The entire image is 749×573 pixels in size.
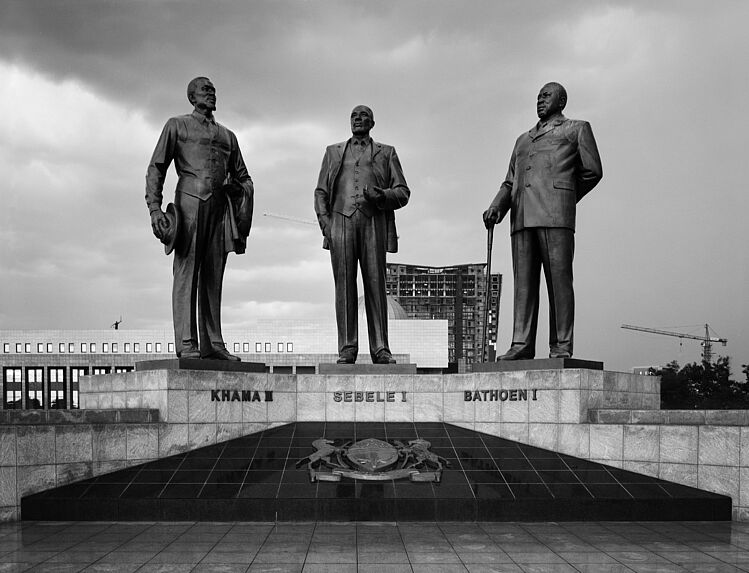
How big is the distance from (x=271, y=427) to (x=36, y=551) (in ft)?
16.4

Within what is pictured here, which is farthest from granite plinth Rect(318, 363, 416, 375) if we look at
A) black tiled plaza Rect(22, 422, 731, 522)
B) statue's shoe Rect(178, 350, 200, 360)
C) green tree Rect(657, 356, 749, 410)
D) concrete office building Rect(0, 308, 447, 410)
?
concrete office building Rect(0, 308, 447, 410)

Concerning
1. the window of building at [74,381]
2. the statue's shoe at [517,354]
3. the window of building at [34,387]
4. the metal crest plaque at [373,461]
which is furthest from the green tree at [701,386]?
the window of building at [34,387]

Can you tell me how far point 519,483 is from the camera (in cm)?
1092

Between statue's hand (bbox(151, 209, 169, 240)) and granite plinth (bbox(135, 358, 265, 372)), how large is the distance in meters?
2.00

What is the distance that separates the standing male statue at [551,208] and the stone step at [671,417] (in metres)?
1.28

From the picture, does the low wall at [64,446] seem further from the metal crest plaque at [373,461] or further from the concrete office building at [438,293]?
the concrete office building at [438,293]

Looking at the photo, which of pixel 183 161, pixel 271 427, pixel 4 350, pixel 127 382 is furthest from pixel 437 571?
pixel 4 350

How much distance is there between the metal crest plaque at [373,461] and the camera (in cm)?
1092

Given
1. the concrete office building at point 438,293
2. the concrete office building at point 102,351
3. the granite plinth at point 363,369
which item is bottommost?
the concrete office building at point 102,351

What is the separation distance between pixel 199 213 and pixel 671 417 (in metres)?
7.96

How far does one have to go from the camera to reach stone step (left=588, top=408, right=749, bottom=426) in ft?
36.2

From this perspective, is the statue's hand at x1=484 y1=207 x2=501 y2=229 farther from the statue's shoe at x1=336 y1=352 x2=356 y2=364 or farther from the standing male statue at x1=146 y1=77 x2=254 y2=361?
the standing male statue at x1=146 y1=77 x2=254 y2=361

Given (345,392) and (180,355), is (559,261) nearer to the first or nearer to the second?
(345,392)

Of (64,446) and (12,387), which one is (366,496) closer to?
(64,446)
